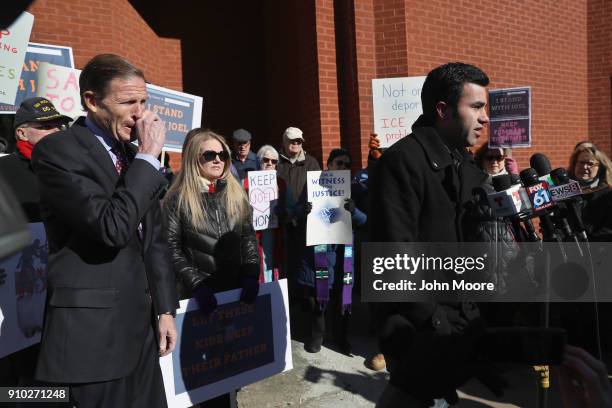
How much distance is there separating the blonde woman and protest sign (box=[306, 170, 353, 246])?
133 cm

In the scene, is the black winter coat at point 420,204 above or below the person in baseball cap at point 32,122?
below

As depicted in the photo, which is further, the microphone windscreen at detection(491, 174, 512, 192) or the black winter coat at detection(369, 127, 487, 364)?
the microphone windscreen at detection(491, 174, 512, 192)

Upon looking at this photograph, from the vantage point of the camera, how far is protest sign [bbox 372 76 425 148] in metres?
5.45

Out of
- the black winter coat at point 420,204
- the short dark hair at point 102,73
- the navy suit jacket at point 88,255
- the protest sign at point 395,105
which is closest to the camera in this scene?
the navy suit jacket at point 88,255

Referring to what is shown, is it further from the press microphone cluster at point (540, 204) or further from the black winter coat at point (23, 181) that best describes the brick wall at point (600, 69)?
the black winter coat at point (23, 181)

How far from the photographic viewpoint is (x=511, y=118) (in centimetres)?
585

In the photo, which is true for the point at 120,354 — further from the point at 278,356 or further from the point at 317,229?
the point at 317,229

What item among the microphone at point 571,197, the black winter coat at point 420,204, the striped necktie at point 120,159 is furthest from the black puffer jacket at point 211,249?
the microphone at point 571,197

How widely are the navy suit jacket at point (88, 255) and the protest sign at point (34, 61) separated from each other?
3.00m

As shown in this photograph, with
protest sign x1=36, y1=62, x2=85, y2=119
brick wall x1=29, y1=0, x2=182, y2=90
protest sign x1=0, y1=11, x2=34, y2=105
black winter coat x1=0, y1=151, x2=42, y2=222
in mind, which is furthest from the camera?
brick wall x1=29, y1=0, x2=182, y2=90

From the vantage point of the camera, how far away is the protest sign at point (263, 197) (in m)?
4.66

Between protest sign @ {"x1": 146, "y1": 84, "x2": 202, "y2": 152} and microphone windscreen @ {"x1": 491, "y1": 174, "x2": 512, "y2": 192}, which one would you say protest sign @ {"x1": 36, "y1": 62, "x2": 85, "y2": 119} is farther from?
microphone windscreen @ {"x1": 491, "y1": 174, "x2": 512, "y2": 192}

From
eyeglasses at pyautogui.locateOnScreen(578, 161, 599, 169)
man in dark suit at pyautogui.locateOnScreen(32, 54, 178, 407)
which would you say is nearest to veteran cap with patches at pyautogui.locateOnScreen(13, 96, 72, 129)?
man in dark suit at pyautogui.locateOnScreen(32, 54, 178, 407)

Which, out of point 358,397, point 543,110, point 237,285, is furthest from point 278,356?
point 543,110
